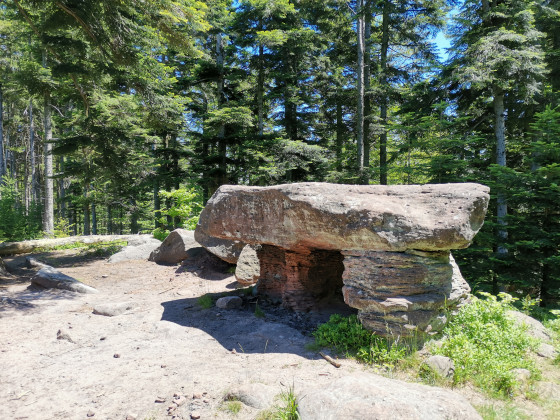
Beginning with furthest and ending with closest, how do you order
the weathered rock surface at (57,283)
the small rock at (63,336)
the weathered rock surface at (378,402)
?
the weathered rock surface at (57,283)
the small rock at (63,336)
the weathered rock surface at (378,402)

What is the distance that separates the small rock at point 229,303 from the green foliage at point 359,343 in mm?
1989

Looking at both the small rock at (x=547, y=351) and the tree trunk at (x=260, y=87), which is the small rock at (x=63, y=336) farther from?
the tree trunk at (x=260, y=87)

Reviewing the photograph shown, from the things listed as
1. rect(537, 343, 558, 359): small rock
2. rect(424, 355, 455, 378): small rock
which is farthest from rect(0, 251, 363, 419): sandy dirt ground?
rect(537, 343, 558, 359): small rock

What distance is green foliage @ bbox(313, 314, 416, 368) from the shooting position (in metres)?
4.32

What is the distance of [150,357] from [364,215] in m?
3.70

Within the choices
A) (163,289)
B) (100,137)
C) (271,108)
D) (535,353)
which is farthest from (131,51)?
(271,108)

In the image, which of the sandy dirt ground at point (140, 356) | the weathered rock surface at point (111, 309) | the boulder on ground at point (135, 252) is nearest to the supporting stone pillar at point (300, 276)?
the sandy dirt ground at point (140, 356)

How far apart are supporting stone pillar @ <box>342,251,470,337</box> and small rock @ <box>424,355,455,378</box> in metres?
0.42

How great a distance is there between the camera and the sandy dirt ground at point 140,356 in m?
3.51

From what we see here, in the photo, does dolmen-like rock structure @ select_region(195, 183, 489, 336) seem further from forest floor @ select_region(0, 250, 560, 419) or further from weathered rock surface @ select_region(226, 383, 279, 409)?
weathered rock surface @ select_region(226, 383, 279, 409)

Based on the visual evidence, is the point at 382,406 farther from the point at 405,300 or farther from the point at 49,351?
the point at 49,351

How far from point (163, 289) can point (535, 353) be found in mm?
7907

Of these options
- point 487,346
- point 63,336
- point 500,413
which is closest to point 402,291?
point 487,346

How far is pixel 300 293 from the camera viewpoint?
257 inches
